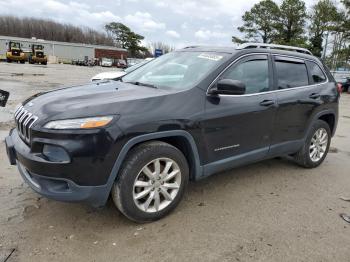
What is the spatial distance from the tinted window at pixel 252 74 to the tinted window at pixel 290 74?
0.25m

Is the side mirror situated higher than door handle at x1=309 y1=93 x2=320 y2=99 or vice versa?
the side mirror

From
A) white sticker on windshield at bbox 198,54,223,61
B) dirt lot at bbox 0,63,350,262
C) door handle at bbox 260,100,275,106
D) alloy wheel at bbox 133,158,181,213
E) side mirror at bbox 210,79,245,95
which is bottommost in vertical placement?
dirt lot at bbox 0,63,350,262

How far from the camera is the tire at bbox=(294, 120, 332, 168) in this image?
4.84 m

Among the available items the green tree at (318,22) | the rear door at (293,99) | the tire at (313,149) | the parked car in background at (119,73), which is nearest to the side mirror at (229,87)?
the rear door at (293,99)

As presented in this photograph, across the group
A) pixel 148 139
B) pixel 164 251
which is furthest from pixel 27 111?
pixel 164 251

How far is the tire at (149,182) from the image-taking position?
2965mm

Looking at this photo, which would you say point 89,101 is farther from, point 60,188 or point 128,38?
point 128,38

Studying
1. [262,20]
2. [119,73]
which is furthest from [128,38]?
[119,73]

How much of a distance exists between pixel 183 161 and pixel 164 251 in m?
0.86

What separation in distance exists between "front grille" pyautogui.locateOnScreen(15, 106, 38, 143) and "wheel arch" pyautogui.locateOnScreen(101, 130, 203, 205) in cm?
79

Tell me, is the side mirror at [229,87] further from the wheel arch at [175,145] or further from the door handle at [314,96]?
the door handle at [314,96]

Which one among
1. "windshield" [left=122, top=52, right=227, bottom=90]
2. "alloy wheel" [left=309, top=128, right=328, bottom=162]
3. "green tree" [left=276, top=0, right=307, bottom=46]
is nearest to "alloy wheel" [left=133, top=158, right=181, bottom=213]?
"windshield" [left=122, top=52, right=227, bottom=90]

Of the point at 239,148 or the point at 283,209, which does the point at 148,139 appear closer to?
the point at 239,148

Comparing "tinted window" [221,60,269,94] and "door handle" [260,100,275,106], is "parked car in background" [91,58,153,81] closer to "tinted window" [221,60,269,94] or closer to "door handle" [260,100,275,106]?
"tinted window" [221,60,269,94]
